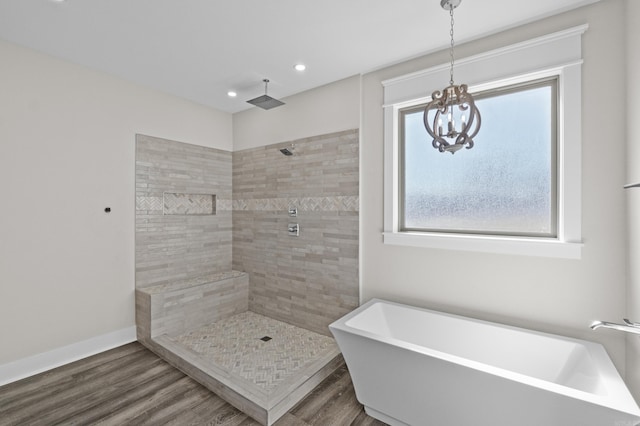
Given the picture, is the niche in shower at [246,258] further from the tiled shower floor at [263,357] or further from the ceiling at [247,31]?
the ceiling at [247,31]

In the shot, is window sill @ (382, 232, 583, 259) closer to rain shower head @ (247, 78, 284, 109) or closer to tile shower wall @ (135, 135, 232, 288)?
rain shower head @ (247, 78, 284, 109)

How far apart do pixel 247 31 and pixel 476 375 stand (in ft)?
9.36

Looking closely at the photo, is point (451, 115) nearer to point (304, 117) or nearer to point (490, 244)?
point (490, 244)

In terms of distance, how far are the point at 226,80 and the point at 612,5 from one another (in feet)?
10.7

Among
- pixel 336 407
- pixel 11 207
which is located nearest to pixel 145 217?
pixel 11 207

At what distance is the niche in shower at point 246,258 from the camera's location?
2.88 meters

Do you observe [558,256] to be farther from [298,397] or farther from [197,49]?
[197,49]

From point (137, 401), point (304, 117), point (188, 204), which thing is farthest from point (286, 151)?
point (137, 401)

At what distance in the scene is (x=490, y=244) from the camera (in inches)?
93.3

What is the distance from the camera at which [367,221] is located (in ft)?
10.0

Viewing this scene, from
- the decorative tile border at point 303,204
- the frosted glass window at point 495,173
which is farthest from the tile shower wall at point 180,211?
the frosted glass window at point 495,173

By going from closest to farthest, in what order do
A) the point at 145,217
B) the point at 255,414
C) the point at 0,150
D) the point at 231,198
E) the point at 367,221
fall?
the point at 255,414 < the point at 0,150 < the point at 367,221 < the point at 145,217 < the point at 231,198

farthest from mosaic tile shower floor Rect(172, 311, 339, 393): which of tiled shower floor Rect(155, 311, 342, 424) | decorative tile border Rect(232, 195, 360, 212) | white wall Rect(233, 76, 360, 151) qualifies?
white wall Rect(233, 76, 360, 151)

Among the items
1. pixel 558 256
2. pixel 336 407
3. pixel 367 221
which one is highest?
pixel 367 221
